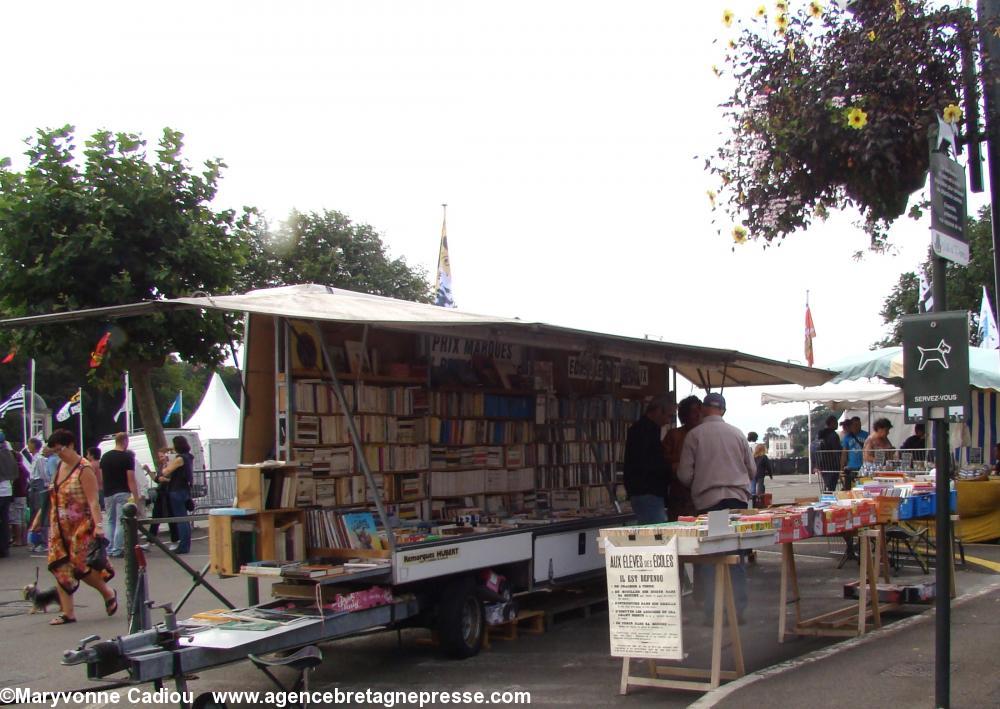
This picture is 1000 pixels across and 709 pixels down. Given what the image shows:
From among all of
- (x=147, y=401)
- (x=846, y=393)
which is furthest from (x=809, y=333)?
(x=147, y=401)

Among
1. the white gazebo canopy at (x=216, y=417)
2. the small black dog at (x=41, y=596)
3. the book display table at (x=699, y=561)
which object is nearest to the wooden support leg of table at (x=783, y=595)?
the book display table at (x=699, y=561)

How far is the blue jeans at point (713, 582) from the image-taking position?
26.0 ft

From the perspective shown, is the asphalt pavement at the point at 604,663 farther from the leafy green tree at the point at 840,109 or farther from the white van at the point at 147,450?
the white van at the point at 147,450

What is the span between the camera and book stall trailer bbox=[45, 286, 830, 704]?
6492 millimetres

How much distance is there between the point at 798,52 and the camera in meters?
8.29

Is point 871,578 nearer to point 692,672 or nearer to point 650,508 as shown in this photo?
point 650,508

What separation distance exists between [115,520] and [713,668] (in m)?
10.4

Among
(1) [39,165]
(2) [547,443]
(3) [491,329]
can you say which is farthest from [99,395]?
(3) [491,329]

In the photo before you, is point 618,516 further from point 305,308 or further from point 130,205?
point 130,205

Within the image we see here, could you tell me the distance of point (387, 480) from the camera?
8680mm

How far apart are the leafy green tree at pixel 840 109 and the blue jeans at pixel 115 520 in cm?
910

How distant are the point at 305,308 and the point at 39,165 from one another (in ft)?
32.7

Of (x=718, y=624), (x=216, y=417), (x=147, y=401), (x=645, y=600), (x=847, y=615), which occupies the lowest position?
(x=847, y=615)

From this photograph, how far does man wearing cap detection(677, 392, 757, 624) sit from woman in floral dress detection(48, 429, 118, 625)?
18.4 feet
